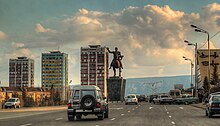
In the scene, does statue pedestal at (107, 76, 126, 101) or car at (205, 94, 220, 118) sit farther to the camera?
statue pedestal at (107, 76, 126, 101)

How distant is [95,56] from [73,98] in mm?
160009

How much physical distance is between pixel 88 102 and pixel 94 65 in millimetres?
159226

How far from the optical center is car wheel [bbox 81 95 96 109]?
28116 millimetres

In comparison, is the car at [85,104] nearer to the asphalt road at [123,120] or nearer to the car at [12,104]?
the asphalt road at [123,120]

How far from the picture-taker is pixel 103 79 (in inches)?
7402

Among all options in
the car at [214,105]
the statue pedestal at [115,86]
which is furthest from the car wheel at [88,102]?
the statue pedestal at [115,86]

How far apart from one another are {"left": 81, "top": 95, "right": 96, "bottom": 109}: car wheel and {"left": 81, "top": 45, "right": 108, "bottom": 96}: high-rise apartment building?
155731 millimetres

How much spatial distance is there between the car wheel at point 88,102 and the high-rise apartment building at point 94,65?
511 feet

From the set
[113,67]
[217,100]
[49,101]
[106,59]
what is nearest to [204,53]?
[106,59]

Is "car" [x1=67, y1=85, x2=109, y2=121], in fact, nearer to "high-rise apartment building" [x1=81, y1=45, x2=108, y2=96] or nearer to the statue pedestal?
the statue pedestal

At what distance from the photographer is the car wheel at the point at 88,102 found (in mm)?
28116

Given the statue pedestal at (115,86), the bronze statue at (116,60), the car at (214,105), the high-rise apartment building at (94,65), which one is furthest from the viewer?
the high-rise apartment building at (94,65)

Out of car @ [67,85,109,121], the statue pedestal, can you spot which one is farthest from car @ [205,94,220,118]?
the statue pedestal

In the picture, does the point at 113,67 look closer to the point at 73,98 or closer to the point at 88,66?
the point at 73,98
